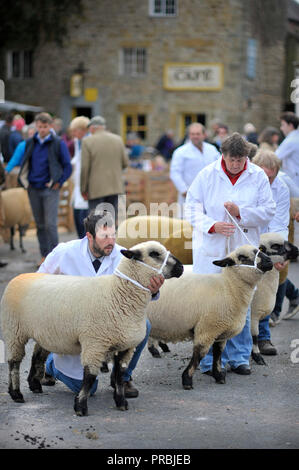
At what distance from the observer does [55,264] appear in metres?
6.04

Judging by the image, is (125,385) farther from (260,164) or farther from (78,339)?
(260,164)

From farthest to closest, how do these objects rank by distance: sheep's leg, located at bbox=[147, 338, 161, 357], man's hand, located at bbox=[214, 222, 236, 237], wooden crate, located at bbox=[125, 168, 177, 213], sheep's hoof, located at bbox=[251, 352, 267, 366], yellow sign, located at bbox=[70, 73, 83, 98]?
1. yellow sign, located at bbox=[70, 73, 83, 98]
2. wooden crate, located at bbox=[125, 168, 177, 213]
3. sheep's leg, located at bbox=[147, 338, 161, 357]
4. sheep's hoof, located at bbox=[251, 352, 267, 366]
5. man's hand, located at bbox=[214, 222, 236, 237]

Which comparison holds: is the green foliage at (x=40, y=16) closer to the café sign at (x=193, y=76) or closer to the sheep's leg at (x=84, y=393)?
the café sign at (x=193, y=76)

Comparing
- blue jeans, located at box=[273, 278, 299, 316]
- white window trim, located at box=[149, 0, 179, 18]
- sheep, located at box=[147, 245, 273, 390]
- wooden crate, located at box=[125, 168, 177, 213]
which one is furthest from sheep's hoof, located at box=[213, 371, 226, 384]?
white window trim, located at box=[149, 0, 179, 18]

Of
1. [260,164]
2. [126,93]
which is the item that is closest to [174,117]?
[126,93]

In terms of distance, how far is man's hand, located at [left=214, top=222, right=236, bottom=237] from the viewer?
6.37 meters

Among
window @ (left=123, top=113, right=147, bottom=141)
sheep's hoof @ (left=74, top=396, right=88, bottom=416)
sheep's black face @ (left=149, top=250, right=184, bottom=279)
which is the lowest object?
window @ (left=123, top=113, right=147, bottom=141)

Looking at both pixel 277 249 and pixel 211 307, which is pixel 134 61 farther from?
pixel 211 307

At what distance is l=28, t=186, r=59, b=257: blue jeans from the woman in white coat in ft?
15.8

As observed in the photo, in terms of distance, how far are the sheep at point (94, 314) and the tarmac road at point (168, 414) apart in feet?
0.90

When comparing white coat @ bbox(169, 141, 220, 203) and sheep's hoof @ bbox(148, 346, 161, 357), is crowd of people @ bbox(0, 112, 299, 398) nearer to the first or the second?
white coat @ bbox(169, 141, 220, 203)

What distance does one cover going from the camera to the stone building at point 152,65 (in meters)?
33.3

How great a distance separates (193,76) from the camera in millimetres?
33438

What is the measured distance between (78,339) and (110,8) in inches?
1189
